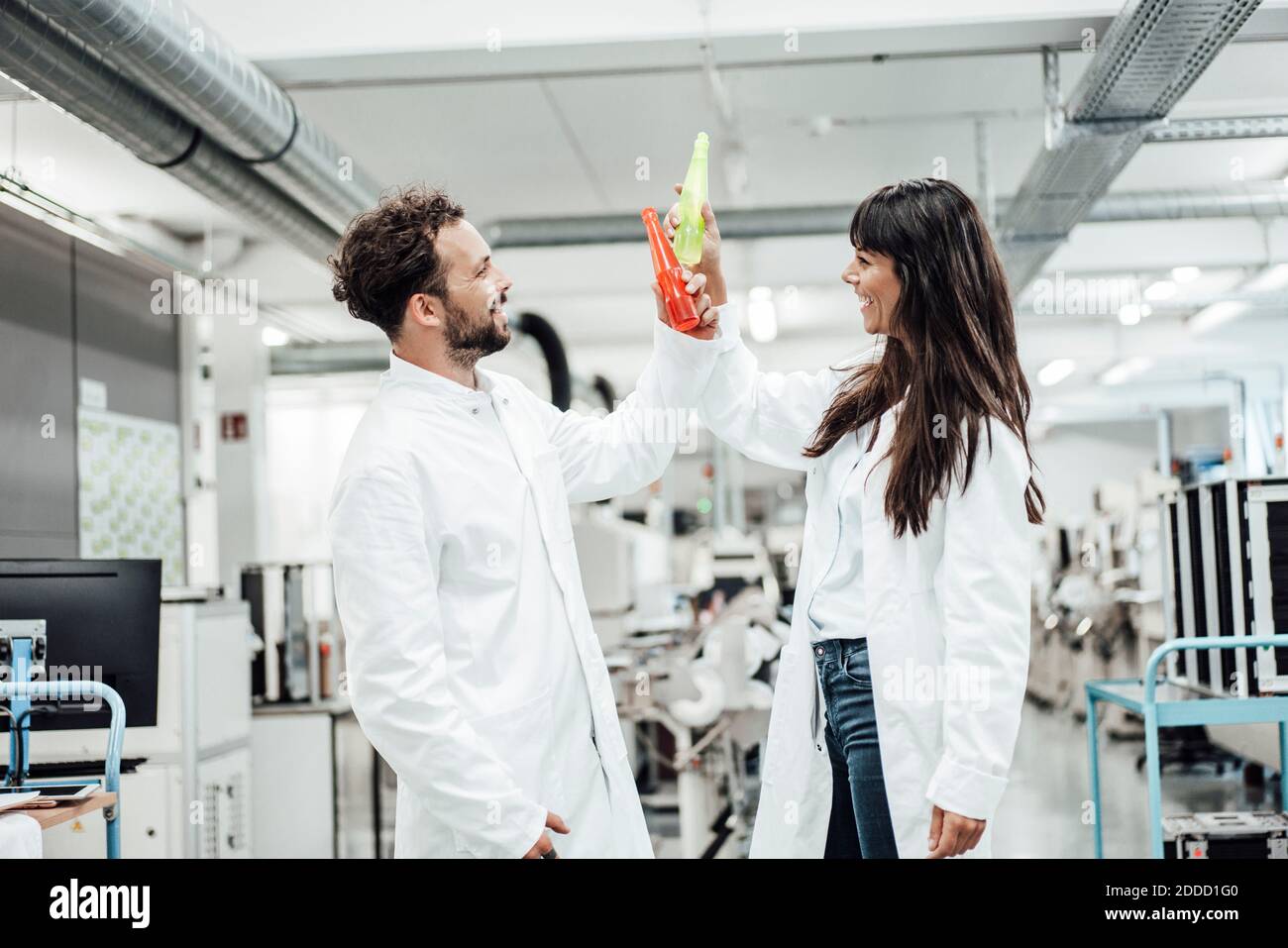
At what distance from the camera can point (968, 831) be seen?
1254mm

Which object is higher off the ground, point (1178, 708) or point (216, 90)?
point (216, 90)

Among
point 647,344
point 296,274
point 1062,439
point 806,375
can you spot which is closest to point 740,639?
point 806,375

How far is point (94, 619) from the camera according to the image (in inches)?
99.5

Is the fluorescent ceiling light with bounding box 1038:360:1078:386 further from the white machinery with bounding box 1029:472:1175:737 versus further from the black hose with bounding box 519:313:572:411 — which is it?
the black hose with bounding box 519:313:572:411

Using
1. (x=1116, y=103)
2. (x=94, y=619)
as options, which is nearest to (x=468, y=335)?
(x=94, y=619)

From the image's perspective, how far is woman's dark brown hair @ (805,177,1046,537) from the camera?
130cm

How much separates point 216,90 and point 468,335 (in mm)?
2068

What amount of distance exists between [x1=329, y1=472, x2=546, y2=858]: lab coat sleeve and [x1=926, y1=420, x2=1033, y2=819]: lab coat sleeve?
455 millimetres
